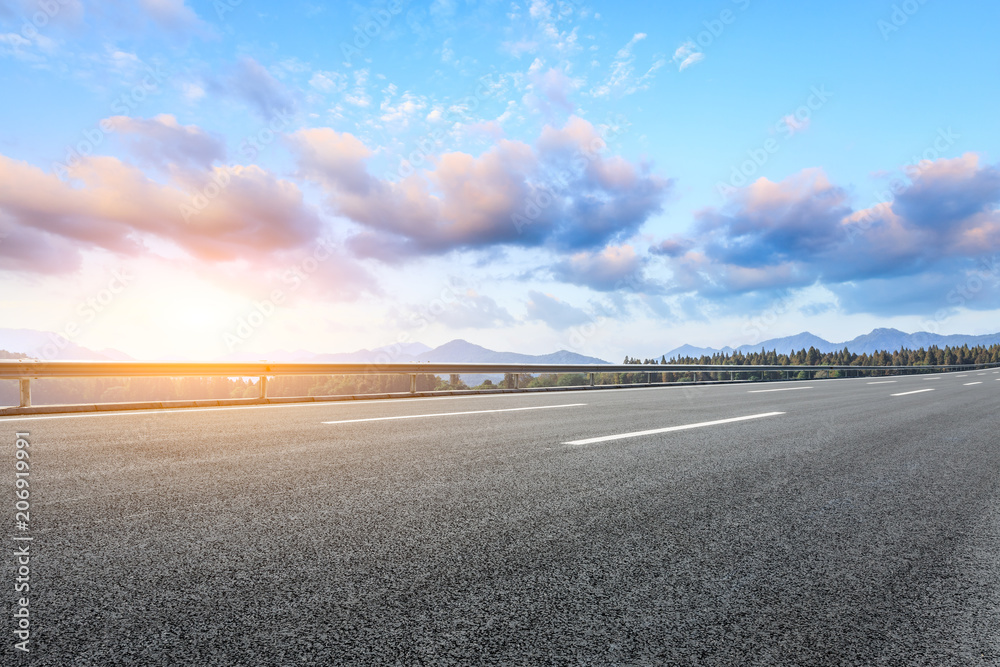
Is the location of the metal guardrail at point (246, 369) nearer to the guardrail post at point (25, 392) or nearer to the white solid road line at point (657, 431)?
the guardrail post at point (25, 392)

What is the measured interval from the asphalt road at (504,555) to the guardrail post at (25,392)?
4168 millimetres

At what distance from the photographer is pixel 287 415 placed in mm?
8641

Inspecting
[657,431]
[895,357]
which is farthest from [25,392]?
[895,357]

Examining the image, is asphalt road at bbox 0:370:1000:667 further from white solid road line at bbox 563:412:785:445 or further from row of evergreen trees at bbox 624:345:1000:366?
row of evergreen trees at bbox 624:345:1000:366

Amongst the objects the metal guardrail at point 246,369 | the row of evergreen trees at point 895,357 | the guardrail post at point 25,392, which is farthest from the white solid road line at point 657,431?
the row of evergreen trees at point 895,357

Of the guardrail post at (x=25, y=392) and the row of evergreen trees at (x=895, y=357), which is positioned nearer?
the guardrail post at (x=25, y=392)

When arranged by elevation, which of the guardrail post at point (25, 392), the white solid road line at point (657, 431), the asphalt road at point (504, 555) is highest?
the guardrail post at point (25, 392)

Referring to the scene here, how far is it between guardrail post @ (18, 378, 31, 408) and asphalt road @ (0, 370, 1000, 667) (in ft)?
13.7

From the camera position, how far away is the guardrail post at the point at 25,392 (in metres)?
8.91

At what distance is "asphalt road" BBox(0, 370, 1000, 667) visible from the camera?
6.33 feet

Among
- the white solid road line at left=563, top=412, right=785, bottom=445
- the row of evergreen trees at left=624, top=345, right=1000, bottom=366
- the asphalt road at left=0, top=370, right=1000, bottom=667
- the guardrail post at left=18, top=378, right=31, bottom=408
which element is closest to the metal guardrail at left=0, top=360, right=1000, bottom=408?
the guardrail post at left=18, top=378, right=31, bottom=408

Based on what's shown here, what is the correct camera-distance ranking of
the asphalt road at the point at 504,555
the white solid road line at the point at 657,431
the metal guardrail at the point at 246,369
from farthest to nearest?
the metal guardrail at the point at 246,369
the white solid road line at the point at 657,431
the asphalt road at the point at 504,555

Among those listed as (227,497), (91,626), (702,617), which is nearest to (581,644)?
(702,617)

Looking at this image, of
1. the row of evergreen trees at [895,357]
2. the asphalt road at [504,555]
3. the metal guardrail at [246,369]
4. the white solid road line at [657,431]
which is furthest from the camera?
the row of evergreen trees at [895,357]
